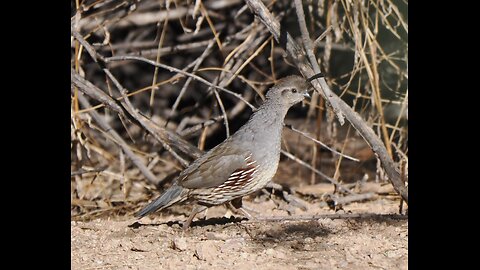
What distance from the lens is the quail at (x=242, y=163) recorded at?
4098 millimetres

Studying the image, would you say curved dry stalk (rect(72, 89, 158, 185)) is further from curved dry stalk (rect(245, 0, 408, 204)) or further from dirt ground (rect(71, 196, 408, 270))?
curved dry stalk (rect(245, 0, 408, 204))

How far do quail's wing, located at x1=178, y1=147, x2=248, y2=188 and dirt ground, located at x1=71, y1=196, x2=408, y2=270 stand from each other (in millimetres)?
259

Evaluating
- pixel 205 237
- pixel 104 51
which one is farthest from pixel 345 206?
pixel 104 51

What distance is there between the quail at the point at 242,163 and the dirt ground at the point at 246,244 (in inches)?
6.7

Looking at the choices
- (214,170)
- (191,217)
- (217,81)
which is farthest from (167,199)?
(217,81)

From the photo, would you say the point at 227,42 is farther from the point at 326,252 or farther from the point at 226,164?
the point at 326,252

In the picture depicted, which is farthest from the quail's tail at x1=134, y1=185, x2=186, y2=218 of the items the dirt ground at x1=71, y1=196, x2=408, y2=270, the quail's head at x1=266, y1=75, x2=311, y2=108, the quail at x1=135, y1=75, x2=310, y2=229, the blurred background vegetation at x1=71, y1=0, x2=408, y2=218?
the blurred background vegetation at x1=71, y1=0, x2=408, y2=218

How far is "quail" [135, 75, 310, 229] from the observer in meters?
4.10

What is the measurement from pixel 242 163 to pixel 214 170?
6.5 inches

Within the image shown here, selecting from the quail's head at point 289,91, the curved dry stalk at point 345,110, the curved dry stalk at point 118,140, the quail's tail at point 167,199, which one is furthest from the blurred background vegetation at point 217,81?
the quail's tail at point 167,199

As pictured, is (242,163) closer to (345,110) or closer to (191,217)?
(191,217)

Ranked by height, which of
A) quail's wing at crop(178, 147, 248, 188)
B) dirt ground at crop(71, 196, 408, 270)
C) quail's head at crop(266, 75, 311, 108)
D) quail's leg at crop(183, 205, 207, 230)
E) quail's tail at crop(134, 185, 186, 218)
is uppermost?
quail's head at crop(266, 75, 311, 108)
